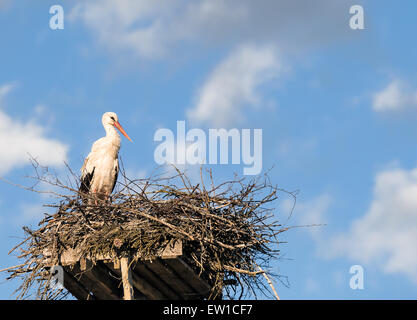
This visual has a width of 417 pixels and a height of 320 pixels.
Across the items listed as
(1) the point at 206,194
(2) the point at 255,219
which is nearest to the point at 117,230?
(1) the point at 206,194

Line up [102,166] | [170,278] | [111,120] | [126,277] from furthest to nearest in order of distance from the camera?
[111,120], [102,166], [170,278], [126,277]

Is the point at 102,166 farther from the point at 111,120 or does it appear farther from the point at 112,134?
the point at 111,120

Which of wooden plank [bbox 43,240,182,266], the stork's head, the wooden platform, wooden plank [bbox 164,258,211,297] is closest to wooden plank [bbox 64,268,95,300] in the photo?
the wooden platform

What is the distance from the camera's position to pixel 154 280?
24.4ft

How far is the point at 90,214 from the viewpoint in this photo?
277 inches

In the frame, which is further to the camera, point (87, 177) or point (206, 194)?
point (87, 177)

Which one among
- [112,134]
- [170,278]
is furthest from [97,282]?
[112,134]

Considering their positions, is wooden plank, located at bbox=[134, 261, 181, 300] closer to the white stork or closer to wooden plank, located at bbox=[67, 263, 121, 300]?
wooden plank, located at bbox=[67, 263, 121, 300]

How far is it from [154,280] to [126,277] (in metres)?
0.73

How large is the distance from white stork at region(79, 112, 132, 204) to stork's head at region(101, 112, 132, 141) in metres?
0.32

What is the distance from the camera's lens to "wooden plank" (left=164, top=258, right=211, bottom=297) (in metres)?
6.83

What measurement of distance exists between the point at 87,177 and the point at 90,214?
2324 millimetres
